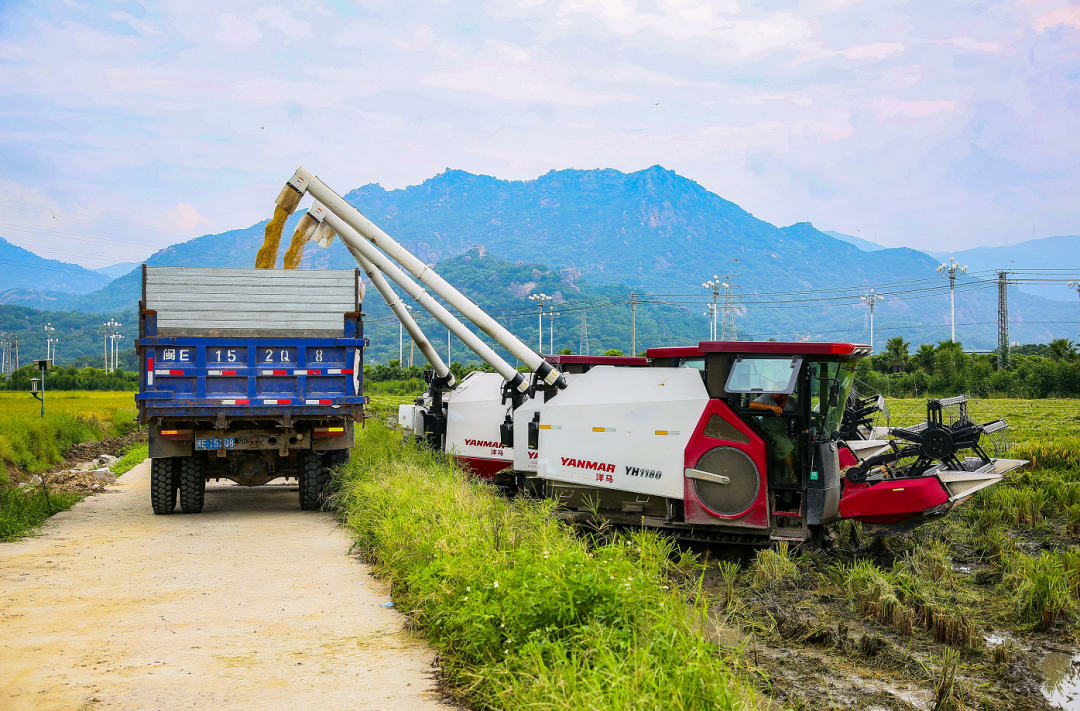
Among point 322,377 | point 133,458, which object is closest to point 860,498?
point 322,377

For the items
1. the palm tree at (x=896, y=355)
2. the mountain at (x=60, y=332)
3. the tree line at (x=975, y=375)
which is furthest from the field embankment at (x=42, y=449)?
the mountain at (x=60, y=332)

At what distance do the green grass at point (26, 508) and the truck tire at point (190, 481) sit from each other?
172 centimetres

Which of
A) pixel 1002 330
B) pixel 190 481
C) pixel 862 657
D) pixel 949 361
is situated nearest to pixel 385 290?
pixel 190 481

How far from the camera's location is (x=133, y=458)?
2139cm

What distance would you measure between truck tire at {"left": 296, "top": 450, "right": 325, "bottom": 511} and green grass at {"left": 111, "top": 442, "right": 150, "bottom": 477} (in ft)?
22.8

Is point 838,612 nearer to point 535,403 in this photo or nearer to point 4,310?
point 535,403

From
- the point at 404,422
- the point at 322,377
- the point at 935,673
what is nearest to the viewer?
the point at 935,673

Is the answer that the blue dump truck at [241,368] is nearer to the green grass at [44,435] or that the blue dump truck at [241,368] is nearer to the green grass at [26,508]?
the green grass at [26,508]

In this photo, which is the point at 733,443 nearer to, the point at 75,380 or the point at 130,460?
the point at 130,460

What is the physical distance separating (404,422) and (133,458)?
800 cm

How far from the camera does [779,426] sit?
31.5ft

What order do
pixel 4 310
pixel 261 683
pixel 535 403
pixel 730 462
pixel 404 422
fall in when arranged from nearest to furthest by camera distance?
pixel 261 683 < pixel 730 462 < pixel 535 403 < pixel 404 422 < pixel 4 310

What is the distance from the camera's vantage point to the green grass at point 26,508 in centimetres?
1012

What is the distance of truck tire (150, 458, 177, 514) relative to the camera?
39.3ft
